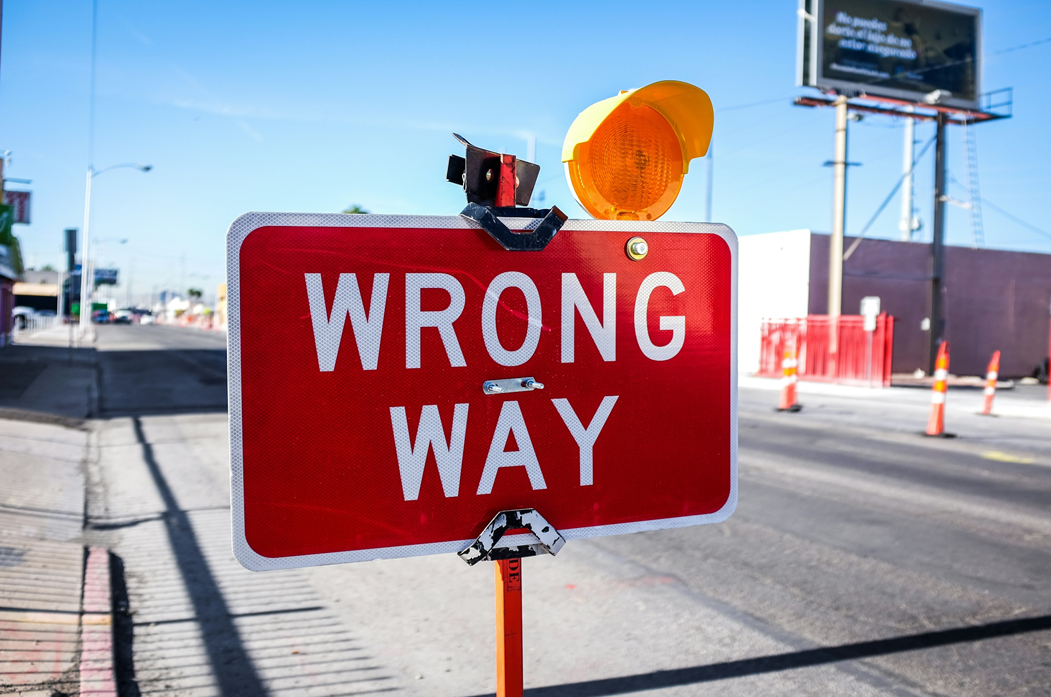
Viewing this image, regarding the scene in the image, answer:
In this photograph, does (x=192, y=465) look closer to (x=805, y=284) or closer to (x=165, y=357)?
(x=165, y=357)

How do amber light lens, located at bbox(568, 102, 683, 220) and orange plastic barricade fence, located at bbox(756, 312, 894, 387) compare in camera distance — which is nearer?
amber light lens, located at bbox(568, 102, 683, 220)

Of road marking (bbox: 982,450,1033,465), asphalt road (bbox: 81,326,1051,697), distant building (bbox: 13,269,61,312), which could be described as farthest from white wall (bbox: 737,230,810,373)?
distant building (bbox: 13,269,61,312)

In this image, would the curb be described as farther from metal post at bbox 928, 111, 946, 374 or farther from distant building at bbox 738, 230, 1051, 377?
metal post at bbox 928, 111, 946, 374

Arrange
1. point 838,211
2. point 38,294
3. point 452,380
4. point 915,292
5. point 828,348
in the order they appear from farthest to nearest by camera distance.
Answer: point 38,294 → point 915,292 → point 838,211 → point 828,348 → point 452,380

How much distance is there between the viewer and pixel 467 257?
5.34 ft

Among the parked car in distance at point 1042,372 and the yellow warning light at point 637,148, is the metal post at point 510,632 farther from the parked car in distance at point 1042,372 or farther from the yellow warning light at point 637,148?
the parked car in distance at point 1042,372

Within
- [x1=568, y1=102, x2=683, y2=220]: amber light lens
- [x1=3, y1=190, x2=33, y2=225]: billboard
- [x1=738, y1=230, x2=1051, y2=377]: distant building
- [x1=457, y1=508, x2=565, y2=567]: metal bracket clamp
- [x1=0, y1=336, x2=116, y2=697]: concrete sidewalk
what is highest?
[x1=3, y1=190, x2=33, y2=225]: billboard

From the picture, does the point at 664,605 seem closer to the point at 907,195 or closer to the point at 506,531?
the point at 506,531

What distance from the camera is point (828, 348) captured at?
24406 millimetres

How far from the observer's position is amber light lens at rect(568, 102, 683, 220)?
5.91 feet

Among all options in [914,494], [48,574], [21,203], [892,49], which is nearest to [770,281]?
[892,49]

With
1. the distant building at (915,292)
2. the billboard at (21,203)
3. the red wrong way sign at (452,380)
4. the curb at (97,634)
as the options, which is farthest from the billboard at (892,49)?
the billboard at (21,203)

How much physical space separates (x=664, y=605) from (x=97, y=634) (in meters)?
3.00

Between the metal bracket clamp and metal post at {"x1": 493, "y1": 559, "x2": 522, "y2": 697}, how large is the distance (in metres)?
0.06
